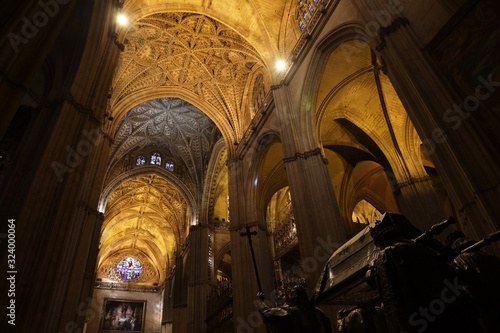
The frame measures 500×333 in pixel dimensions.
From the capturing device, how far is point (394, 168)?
37.3ft

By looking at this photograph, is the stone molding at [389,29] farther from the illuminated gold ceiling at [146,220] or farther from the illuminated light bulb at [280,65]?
the illuminated gold ceiling at [146,220]

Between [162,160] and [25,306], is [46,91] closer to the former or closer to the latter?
[25,306]

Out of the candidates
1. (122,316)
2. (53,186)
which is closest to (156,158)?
(122,316)

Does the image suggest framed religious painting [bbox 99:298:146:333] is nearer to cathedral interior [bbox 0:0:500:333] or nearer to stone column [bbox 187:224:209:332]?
cathedral interior [bbox 0:0:500:333]

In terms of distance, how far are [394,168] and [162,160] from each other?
15616 mm

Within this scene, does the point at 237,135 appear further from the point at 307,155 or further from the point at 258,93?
the point at 307,155

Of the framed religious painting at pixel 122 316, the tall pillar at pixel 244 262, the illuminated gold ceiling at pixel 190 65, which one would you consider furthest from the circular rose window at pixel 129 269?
the tall pillar at pixel 244 262

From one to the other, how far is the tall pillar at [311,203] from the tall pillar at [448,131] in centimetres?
330

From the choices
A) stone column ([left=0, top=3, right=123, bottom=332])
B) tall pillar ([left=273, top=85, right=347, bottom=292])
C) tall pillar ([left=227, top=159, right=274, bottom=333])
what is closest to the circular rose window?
tall pillar ([left=227, top=159, right=274, bottom=333])

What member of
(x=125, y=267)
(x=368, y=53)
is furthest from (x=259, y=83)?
(x=125, y=267)

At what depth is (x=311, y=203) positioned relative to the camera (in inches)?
313

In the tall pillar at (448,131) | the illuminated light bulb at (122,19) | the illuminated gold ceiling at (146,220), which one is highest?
the illuminated gold ceiling at (146,220)

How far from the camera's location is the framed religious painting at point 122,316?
81.7 feet

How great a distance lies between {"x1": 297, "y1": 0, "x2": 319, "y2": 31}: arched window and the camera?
9.90 meters
